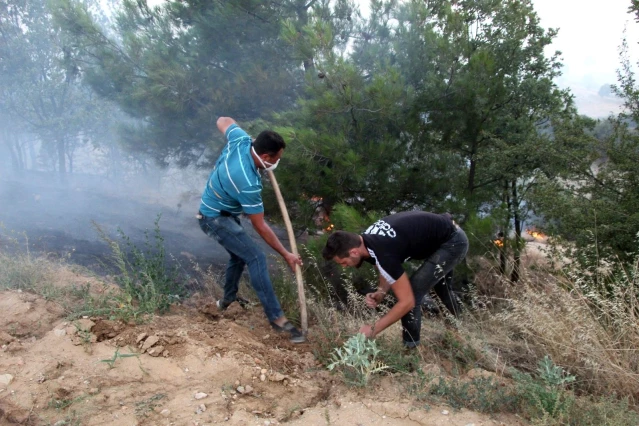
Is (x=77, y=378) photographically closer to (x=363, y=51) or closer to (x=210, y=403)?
(x=210, y=403)

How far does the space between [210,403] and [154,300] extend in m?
1.45

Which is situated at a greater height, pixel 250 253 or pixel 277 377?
pixel 250 253

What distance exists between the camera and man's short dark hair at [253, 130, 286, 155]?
11.5ft

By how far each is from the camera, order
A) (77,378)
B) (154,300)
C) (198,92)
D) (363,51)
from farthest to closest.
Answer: (198,92), (363,51), (154,300), (77,378)

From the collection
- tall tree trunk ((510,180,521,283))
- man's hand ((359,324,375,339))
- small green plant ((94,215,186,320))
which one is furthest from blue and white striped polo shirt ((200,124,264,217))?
tall tree trunk ((510,180,521,283))

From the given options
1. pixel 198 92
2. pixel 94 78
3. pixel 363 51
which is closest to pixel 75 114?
pixel 94 78

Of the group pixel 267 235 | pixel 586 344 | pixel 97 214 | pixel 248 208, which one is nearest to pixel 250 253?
pixel 267 235

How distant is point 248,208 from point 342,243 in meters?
0.84

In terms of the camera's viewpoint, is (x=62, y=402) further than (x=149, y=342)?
No

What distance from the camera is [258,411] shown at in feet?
8.52

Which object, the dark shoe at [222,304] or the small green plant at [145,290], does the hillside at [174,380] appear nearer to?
the small green plant at [145,290]

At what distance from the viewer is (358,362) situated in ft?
9.13

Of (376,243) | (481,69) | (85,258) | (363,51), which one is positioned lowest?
(85,258)

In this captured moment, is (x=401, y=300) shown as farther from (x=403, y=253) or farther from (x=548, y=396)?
(x=548, y=396)
